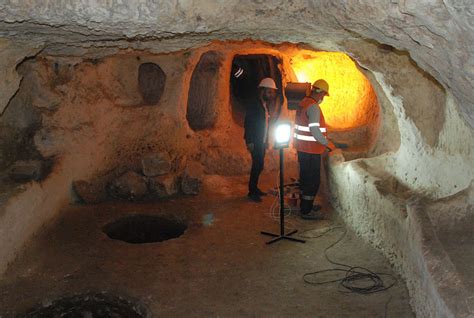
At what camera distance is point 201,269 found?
618 centimetres

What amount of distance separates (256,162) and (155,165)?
1.59 metres

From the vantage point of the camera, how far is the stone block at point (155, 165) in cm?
863

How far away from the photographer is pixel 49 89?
7.50 m

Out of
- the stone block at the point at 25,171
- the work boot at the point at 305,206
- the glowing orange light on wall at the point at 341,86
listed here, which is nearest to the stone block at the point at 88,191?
the stone block at the point at 25,171

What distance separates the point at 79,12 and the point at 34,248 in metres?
3.70

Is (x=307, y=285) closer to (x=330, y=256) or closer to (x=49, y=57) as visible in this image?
(x=330, y=256)

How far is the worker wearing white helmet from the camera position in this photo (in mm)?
8062

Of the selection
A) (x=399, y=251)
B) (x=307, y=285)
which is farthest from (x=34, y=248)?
(x=399, y=251)

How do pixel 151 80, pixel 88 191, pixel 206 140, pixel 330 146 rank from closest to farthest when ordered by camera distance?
pixel 330 146
pixel 88 191
pixel 151 80
pixel 206 140

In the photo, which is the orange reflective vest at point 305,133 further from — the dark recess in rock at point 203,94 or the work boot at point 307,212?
the dark recess in rock at point 203,94

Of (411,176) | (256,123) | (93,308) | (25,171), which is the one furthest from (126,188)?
(411,176)

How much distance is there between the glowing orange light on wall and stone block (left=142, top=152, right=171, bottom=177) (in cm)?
287

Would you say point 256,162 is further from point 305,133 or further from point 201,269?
point 201,269

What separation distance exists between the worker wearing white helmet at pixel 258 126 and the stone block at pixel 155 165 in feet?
4.45
